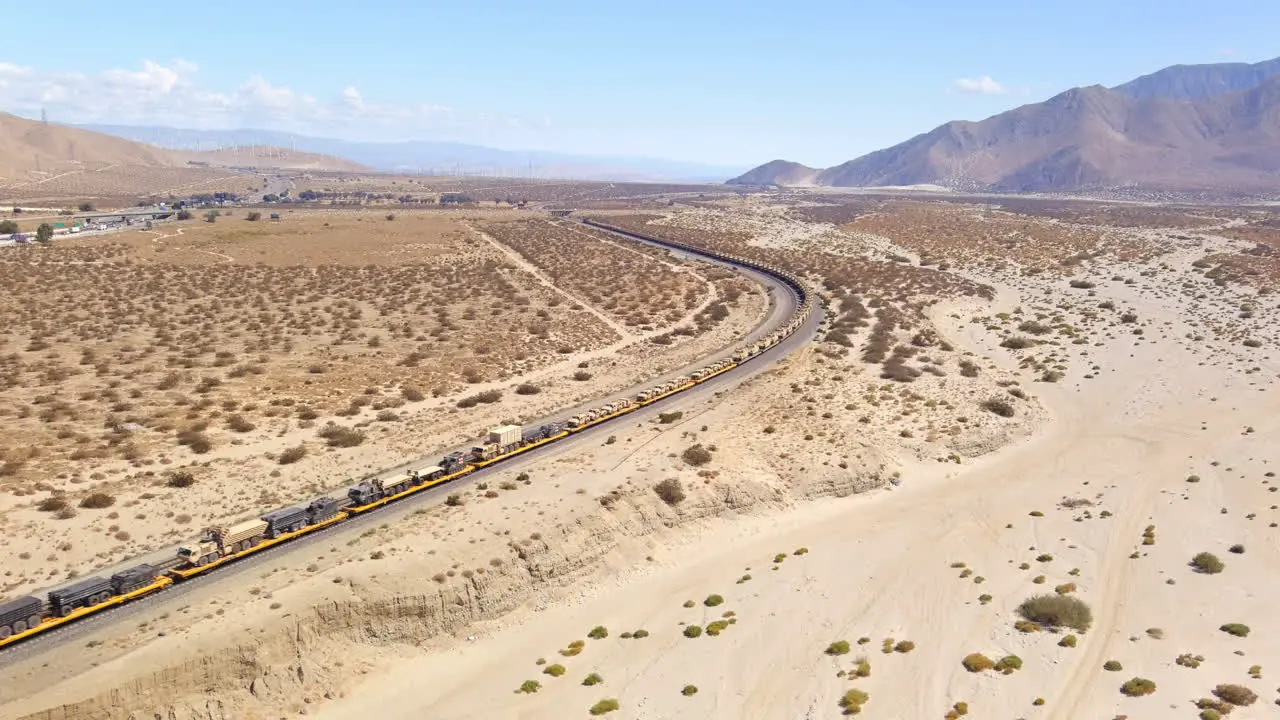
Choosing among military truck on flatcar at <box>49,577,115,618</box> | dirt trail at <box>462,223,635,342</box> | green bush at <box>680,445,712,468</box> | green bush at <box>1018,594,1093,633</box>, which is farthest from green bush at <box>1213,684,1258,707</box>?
dirt trail at <box>462,223,635,342</box>

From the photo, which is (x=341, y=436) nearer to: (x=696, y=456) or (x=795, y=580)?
(x=696, y=456)

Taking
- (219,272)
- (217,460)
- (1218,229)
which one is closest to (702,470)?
(217,460)

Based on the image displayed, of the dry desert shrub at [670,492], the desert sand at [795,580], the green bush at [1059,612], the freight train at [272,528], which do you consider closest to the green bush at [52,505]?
the freight train at [272,528]

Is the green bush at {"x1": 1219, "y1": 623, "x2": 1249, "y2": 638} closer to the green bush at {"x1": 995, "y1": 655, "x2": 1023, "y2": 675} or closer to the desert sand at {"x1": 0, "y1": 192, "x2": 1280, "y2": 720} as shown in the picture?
the desert sand at {"x1": 0, "y1": 192, "x2": 1280, "y2": 720}

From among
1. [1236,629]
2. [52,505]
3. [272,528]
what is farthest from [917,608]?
[52,505]

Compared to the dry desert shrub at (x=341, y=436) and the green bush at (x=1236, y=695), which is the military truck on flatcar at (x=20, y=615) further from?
the green bush at (x=1236, y=695)

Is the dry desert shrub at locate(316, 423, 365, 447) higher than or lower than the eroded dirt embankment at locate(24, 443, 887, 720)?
higher
